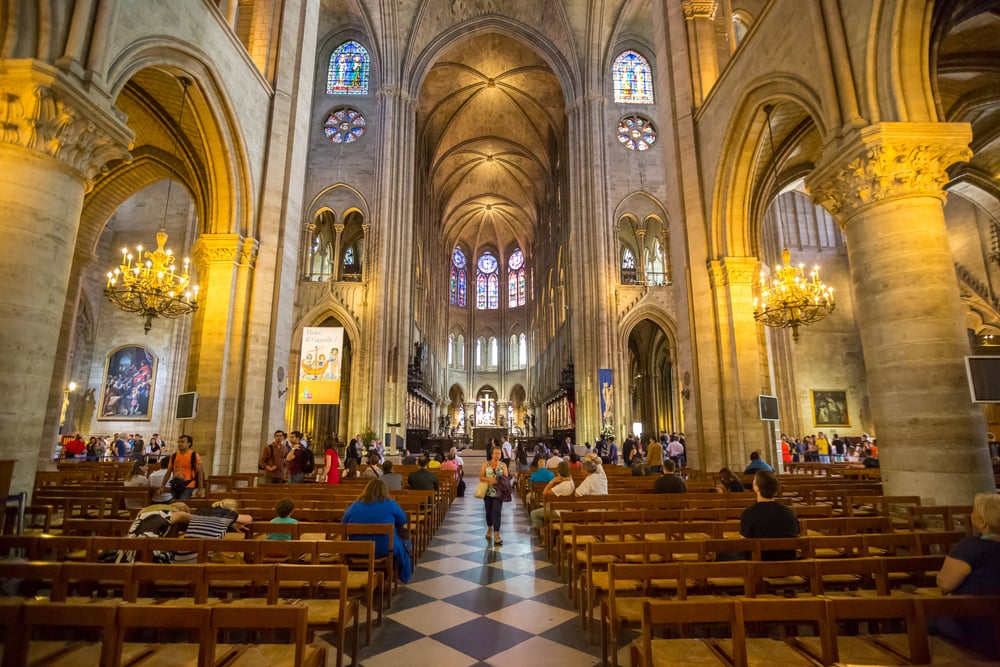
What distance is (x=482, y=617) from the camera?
382 cm

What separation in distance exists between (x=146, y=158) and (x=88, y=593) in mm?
10392

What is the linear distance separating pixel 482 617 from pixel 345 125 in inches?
904

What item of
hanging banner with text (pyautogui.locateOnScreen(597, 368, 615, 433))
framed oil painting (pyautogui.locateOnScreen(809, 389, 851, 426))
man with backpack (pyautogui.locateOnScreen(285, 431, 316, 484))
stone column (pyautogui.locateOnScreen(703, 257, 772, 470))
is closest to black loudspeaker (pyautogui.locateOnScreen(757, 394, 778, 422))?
stone column (pyautogui.locateOnScreen(703, 257, 772, 470))

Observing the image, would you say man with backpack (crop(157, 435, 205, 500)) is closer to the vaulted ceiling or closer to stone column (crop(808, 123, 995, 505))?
stone column (crop(808, 123, 995, 505))

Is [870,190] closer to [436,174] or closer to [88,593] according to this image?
[88,593]

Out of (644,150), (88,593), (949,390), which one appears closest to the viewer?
(88,593)

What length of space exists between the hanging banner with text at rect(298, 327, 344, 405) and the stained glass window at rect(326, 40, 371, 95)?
1502cm

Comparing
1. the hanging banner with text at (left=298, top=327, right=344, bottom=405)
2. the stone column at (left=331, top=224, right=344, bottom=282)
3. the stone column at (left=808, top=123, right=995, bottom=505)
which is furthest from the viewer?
the stone column at (left=331, top=224, right=344, bottom=282)

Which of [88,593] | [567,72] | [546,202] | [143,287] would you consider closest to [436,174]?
[546,202]

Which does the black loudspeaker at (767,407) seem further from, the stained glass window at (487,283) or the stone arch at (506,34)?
the stained glass window at (487,283)

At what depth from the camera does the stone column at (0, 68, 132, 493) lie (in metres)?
4.56

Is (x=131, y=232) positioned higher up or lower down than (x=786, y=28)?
higher up

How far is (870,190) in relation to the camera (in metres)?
5.71

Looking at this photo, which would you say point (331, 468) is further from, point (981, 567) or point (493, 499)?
point (981, 567)
